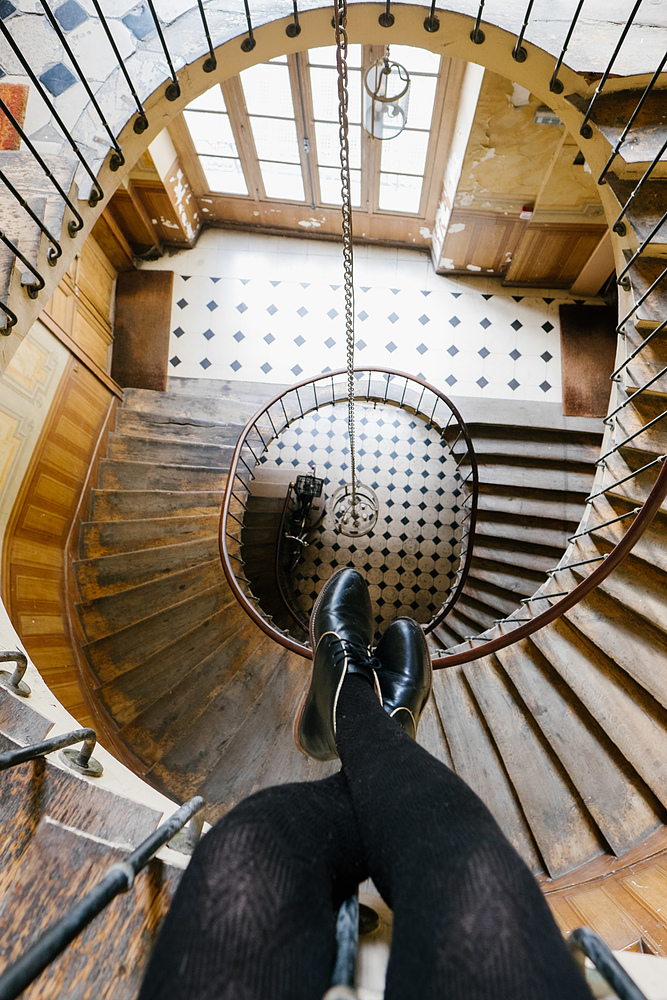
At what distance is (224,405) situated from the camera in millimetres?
4918

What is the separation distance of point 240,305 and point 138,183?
52.8 inches

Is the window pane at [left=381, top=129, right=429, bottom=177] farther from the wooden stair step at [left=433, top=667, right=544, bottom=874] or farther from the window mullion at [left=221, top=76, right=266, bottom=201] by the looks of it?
the wooden stair step at [left=433, top=667, right=544, bottom=874]

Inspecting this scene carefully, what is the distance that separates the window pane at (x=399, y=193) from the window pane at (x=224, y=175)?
1.38 metres

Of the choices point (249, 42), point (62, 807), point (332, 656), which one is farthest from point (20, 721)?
point (249, 42)

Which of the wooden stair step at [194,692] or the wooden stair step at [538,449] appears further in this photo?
the wooden stair step at [538,449]

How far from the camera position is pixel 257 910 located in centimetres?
75

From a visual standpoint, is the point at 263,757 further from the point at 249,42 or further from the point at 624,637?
the point at 249,42

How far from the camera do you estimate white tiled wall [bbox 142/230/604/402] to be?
504 cm

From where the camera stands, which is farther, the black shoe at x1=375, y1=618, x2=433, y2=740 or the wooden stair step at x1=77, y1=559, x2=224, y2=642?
the wooden stair step at x1=77, y1=559, x2=224, y2=642

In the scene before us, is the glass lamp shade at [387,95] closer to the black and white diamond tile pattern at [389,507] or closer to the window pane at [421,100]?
the window pane at [421,100]

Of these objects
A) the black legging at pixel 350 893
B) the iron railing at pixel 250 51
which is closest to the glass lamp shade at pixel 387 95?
the iron railing at pixel 250 51

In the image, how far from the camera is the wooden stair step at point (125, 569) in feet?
12.0

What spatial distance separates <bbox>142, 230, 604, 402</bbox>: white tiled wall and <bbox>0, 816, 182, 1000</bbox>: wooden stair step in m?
4.49

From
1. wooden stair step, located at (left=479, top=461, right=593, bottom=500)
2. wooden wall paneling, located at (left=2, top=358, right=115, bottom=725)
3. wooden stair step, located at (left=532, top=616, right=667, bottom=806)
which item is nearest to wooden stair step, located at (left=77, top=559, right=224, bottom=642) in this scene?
wooden wall paneling, located at (left=2, top=358, right=115, bottom=725)
